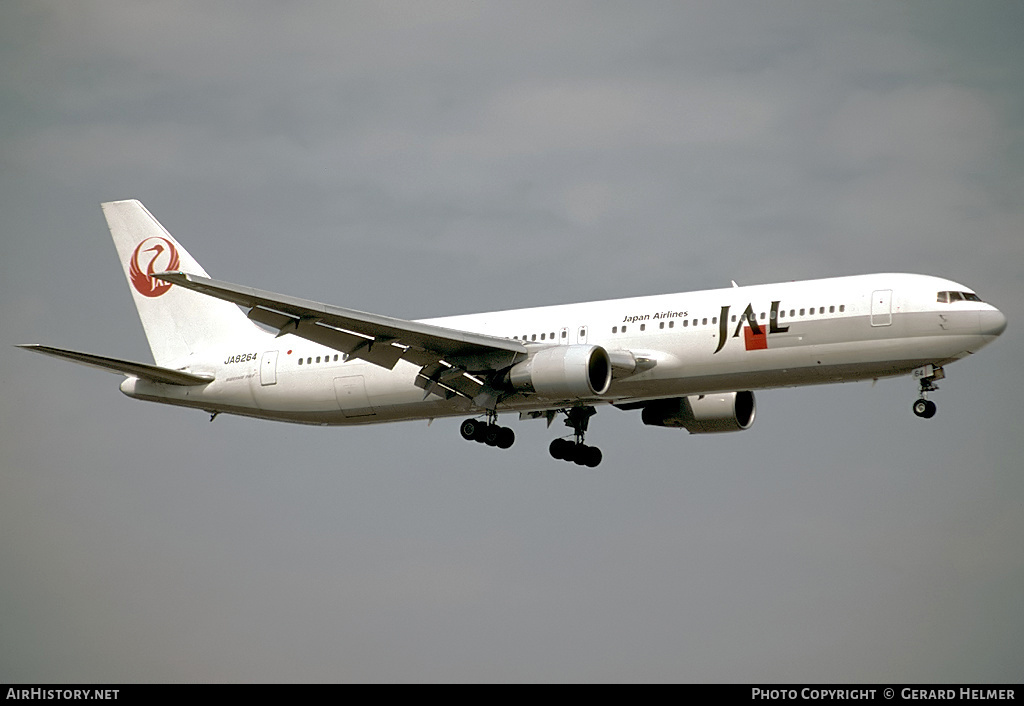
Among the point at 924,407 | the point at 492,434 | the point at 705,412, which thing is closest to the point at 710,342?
the point at 924,407

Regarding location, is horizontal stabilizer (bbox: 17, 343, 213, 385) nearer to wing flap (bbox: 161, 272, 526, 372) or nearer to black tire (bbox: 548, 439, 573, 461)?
wing flap (bbox: 161, 272, 526, 372)

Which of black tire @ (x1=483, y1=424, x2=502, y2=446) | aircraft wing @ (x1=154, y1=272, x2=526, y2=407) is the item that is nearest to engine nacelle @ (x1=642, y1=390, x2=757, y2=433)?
black tire @ (x1=483, y1=424, x2=502, y2=446)

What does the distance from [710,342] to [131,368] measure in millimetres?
18318

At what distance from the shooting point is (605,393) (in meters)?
43.6

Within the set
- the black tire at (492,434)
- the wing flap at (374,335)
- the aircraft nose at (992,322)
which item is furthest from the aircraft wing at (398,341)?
the aircraft nose at (992,322)

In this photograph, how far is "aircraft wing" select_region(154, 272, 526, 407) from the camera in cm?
4112

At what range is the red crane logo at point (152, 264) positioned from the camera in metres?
52.8

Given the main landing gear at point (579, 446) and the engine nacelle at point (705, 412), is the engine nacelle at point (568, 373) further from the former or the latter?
the engine nacelle at point (705, 412)

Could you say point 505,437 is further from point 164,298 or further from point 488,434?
point 164,298

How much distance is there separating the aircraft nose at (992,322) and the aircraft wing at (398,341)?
1285 centimetres

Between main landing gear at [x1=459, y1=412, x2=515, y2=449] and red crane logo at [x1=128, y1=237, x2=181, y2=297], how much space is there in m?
12.8
